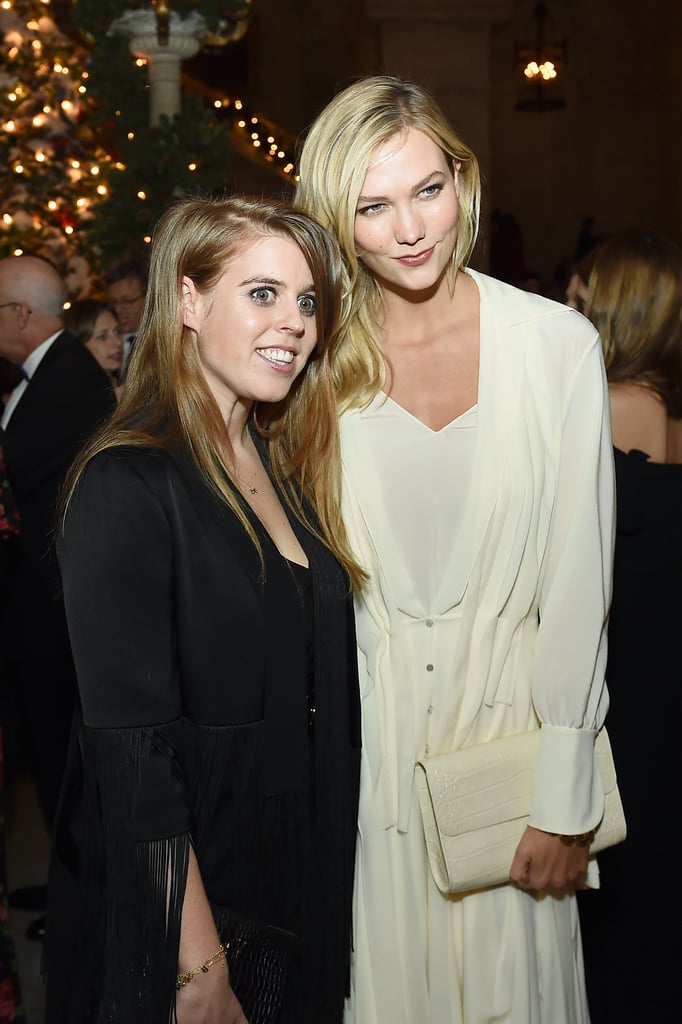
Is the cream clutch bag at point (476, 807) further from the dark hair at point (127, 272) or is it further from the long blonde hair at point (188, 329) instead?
the dark hair at point (127, 272)

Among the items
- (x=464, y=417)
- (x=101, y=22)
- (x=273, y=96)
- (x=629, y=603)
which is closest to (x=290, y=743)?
(x=464, y=417)

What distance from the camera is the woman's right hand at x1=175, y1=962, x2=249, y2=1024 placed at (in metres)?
2.05

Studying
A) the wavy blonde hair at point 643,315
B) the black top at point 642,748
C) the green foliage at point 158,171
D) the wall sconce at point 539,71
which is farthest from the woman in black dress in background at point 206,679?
the wall sconce at point 539,71

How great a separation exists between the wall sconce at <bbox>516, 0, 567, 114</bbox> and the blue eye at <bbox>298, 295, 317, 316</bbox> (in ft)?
33.8

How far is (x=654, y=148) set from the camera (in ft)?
60.0

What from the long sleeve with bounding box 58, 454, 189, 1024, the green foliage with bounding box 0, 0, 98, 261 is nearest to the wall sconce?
the green foliage with bounding box 0, 0, 98, 261

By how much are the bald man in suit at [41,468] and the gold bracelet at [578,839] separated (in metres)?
2.66

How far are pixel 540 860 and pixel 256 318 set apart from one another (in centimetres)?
120

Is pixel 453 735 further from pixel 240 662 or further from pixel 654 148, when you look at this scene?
pixel 654 148

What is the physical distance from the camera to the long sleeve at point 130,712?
6.54 ft

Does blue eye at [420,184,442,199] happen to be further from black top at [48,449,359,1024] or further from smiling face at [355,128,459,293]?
black top at [48,449,359,1024]

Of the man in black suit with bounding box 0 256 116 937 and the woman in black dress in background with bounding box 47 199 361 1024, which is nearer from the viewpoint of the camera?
the woman in black dress in background with bounding box 47 199 361 1024

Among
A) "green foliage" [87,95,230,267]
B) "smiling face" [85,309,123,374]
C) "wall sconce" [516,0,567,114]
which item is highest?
"wall sconce" [516,0,567,114]

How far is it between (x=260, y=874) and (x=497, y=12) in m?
11.0
